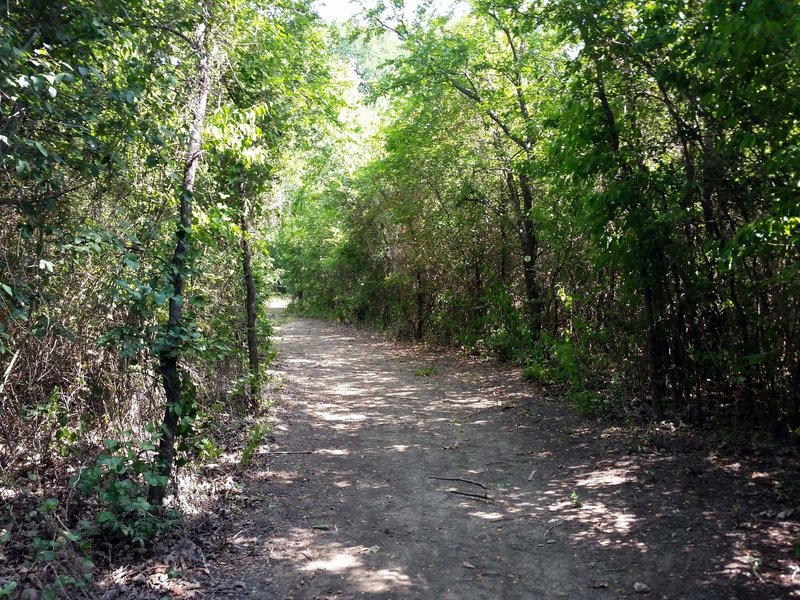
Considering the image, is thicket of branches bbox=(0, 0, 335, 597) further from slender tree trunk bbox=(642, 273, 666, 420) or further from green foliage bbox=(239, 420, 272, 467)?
slender tree trunk bbox=(642, 273, 666, 420)

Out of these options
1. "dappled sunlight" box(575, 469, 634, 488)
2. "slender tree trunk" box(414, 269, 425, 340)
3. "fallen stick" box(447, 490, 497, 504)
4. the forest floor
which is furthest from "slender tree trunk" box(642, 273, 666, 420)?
"slender tree trunk" box(414, 269, 425, 340)

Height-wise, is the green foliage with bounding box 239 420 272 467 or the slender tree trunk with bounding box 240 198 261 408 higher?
the slender tree trunk with bounding box 240 198 261 408

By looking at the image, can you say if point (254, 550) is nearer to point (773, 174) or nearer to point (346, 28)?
point (773, 174)

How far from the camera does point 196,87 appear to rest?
5.58m

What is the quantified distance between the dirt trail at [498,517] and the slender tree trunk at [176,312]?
1057 mm

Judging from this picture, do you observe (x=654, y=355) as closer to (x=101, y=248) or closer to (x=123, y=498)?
(x=123, y=498)

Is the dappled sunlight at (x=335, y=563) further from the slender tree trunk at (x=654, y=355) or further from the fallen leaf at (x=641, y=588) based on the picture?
the slender tree trunk at (x=654, y=355)

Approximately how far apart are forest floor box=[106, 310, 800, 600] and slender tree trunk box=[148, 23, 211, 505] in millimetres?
986

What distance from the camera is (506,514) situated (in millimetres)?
5664

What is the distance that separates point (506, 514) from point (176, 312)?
3.79 metres

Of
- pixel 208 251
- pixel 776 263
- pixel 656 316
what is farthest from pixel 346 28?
pixel 776 263

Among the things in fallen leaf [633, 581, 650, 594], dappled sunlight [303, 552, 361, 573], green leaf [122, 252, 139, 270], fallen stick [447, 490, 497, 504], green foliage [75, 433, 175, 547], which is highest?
green leaf [122, 252, 139, 270]

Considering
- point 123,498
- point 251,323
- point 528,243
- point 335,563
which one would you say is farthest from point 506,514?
point 528,243

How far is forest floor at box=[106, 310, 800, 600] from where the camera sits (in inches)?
171
